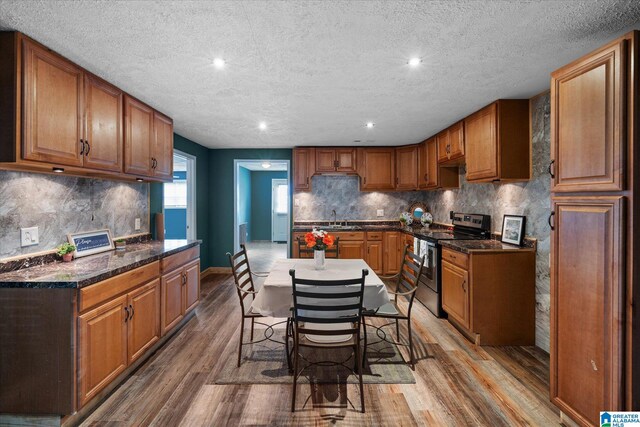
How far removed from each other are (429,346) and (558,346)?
47.8 inches

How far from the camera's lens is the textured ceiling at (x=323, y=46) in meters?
1.67

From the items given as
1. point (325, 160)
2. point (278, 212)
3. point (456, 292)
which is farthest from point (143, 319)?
point (278, 212)

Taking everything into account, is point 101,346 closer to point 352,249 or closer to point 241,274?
point 241,274

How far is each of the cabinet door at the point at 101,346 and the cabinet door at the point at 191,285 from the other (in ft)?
3.57

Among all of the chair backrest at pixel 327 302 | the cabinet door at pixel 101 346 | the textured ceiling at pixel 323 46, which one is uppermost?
the textured ceiling at pixel 323 46

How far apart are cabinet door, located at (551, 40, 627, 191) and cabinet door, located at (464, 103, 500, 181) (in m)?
1.23

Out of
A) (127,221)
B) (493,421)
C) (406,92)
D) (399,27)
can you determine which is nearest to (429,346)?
(493,421)

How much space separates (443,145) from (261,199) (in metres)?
6.96

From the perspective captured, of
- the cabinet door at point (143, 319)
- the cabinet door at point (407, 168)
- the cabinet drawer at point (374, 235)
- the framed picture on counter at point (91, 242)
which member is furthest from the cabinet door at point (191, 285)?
the cabinet door at point (407, 168)

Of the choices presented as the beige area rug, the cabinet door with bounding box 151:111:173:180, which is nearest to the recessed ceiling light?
the cabinet door with bounding box 151:111:173:180

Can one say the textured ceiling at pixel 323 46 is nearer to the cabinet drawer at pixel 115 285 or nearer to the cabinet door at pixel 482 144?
the cabinet door at pixel 482 144

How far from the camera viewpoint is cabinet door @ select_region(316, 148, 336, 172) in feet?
18.7

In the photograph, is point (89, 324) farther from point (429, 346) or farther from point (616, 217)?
point (616, 217)

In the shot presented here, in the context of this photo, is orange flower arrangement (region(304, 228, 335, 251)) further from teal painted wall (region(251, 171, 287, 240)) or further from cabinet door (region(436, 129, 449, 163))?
teal painted wall (region(251, 171, 287, 240))
